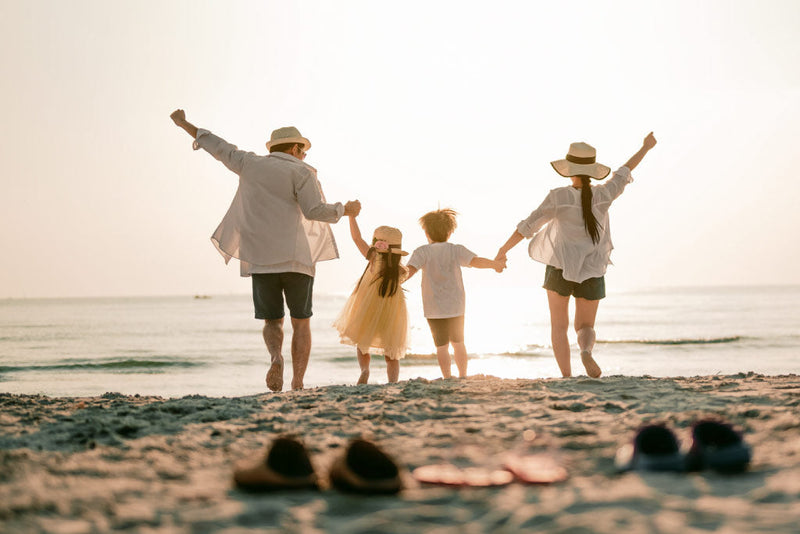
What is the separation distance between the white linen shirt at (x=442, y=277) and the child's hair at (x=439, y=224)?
10 centimetres

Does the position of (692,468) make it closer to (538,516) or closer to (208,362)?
(538,516)

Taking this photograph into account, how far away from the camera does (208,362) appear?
1747 centimetres

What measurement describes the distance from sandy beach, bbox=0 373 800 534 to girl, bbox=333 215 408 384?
5.20ft

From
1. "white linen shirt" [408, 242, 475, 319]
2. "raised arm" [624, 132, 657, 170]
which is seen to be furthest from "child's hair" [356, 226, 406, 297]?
"raised arm" [624, 132, 657, 170]

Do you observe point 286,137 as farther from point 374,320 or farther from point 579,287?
point 579,287

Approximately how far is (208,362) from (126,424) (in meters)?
14.3

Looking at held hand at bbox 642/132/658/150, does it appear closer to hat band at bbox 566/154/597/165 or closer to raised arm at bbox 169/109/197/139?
hat band at bbox 566/154/597/165

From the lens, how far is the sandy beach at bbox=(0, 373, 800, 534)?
84.0 inches

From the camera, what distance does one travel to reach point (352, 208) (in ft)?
19.5

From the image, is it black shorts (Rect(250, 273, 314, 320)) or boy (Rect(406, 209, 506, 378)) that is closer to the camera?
black shorts (Rect(250, 273, 314, 320))

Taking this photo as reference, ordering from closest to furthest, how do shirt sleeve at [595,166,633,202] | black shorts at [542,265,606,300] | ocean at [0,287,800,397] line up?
black shorts at [542,265,606,300] < shirt sleeve at [595,166,633,202] < ocean at [0,287,800,397]

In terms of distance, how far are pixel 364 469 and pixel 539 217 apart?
4116mm

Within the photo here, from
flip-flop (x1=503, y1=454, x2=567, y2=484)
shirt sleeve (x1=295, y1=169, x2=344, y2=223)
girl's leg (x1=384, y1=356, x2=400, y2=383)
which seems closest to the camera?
flip-flop (x1=503, y1=454, x2=567, y2=484)

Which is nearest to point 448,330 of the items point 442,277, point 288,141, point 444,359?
point 444,359
